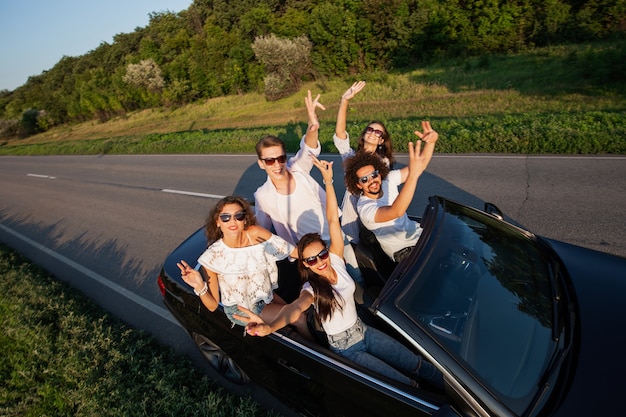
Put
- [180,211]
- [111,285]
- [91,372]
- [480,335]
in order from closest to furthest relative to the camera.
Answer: [480,335]
[91,372]
[111,285]
[180,211]

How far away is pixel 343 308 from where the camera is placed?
2.61 meters

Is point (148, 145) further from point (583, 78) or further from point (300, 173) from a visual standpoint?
point (583, 78)

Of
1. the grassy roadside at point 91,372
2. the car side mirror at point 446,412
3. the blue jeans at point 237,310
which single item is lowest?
the grassy roadside at point 91,372

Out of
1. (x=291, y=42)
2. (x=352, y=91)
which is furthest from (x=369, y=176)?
(x=291, y=42)

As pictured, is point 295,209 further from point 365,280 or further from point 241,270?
point 365,280

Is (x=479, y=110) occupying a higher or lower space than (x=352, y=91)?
lower

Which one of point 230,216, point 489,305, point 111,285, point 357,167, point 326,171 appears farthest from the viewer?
point 111,285

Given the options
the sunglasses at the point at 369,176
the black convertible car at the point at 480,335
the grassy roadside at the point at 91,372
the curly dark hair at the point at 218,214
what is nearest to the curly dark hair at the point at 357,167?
the sunglasses at the point at 369,176

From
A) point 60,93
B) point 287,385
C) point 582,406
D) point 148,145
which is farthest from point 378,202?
point 60,93

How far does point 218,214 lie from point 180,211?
6331 mm

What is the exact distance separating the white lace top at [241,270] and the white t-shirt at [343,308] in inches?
23.2

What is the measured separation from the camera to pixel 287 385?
2771 mm

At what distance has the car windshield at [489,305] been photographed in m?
1.92

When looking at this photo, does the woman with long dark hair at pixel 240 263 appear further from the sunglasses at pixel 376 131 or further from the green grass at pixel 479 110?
the green grass at pixel 479 110
